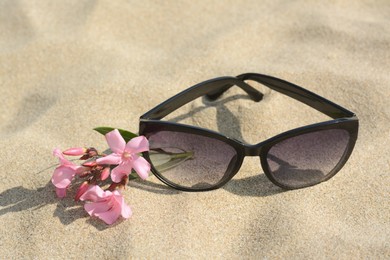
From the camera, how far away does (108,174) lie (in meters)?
1.70

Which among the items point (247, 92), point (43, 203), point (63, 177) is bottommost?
point (43, 203)

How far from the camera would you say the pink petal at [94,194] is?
1.59m

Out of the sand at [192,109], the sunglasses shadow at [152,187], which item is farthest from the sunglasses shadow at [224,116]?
the sunglasses shadow at [152,187]

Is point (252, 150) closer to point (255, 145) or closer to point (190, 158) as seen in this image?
point (255, 145)

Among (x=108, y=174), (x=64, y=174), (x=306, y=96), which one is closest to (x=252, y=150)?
(x=306, y=96)

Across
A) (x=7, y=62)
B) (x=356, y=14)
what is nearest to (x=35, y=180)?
(x=7, y=62)

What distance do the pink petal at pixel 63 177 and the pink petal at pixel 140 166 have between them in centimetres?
20

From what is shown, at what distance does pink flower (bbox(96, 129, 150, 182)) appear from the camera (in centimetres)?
162

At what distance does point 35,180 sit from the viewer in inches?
72.5

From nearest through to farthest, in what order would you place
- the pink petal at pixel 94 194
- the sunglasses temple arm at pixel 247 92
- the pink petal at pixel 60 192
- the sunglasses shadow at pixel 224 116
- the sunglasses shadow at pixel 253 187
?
the pink petal at pixel 94 194, the pink petal at pixel 60 192, the sunglasses shadow at pixel 253 187, the sunglasses shadow at pixel 224 116, the sunglasses temple arm at pixel 247 92

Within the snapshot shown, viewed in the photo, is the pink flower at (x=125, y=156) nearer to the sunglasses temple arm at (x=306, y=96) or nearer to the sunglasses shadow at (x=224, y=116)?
the sunglasses shadow at (x=224, y=116)

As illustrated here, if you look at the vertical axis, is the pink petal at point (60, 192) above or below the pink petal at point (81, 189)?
below

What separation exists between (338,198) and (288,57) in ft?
3.16

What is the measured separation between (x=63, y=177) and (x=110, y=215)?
196mm
